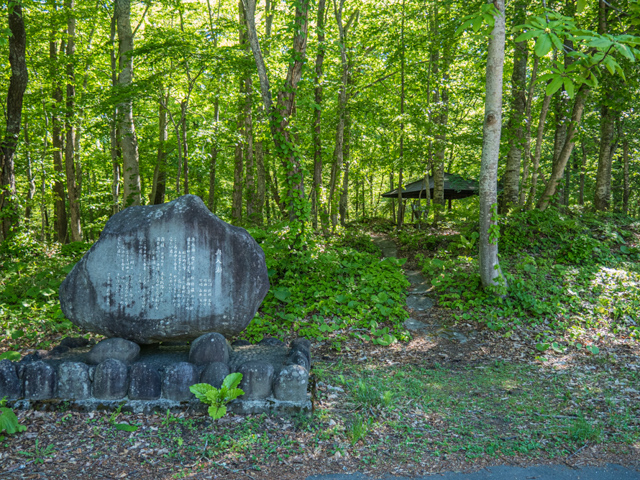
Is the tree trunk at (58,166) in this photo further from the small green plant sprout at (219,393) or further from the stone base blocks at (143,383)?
the small green plant sprout at (219,393)

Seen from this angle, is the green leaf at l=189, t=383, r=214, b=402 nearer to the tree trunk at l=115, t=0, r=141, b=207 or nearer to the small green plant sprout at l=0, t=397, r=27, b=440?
the small green plant sprout at l=0, t=397, r=27, b=440

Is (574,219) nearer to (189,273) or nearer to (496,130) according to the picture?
(496,130)

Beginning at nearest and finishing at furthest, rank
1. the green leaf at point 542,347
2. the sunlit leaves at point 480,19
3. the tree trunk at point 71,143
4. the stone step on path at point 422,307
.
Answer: the sunlit leaves at point 480,19 → the green leaf at point 542,347 → the stone step on path at point 422,307 → the tree trunk at point 71,143

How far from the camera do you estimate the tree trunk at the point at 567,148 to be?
861 cm

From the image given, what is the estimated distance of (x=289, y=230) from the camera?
7941 millimetres

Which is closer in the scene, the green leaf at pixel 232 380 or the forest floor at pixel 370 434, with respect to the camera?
the forest floor at pixel 370 434

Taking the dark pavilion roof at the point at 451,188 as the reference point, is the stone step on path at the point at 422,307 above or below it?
below

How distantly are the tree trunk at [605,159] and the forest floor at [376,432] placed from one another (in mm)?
7418

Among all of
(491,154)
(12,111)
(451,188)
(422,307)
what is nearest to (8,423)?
(422,307)

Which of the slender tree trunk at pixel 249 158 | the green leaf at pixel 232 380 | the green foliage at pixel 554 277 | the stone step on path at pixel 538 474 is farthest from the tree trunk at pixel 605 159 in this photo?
the green leaf at pixel 232 380

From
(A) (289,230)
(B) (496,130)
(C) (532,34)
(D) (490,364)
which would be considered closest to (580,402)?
(D) (490,364)

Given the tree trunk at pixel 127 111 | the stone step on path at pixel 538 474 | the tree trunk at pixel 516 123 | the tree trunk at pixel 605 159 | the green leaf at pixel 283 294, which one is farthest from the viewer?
the tree trunk at pixel 605 159

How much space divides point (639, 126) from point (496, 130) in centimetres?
1003

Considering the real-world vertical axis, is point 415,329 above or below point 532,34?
below
